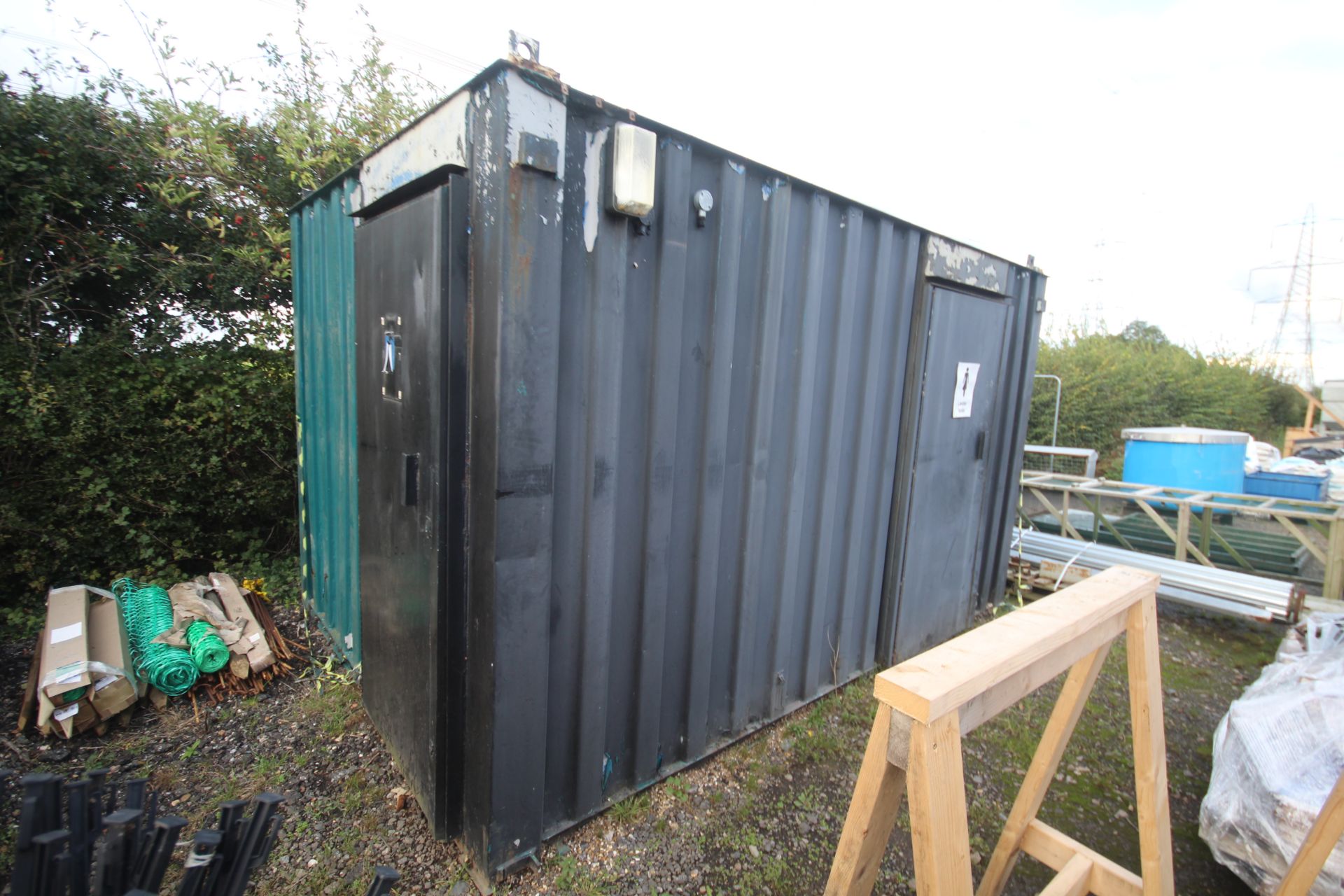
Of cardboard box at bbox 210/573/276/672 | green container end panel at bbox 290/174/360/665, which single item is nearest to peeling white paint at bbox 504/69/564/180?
green container end panel at bbox 290/174/360/665

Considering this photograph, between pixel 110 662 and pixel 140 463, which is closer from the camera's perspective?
pixel 110 662

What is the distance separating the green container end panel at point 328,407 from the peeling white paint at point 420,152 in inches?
11.7

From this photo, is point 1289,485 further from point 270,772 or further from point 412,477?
point 270,772

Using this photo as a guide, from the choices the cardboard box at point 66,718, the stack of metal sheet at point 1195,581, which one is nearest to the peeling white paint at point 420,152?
the cardboard box at point 66,718

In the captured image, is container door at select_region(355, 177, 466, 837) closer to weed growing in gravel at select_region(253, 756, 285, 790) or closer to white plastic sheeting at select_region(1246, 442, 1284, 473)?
weed growing in gravel at select_region(253, 756, 285, 790)

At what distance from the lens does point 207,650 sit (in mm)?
2959

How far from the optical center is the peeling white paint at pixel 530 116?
1.64 m

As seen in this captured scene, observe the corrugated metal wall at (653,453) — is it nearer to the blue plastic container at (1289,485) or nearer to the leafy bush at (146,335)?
the leafy bush at (146,335)

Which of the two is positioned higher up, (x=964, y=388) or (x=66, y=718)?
(x=964, y=388)

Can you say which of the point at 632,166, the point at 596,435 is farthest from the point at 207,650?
the point at 632,166

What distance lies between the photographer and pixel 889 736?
1.19 metres

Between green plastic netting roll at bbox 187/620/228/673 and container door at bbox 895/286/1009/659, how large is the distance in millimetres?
3683

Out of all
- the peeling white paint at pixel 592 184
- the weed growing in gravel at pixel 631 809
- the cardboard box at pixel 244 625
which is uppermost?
the peeling white paint at pixel 592 184

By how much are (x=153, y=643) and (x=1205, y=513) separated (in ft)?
25.4
